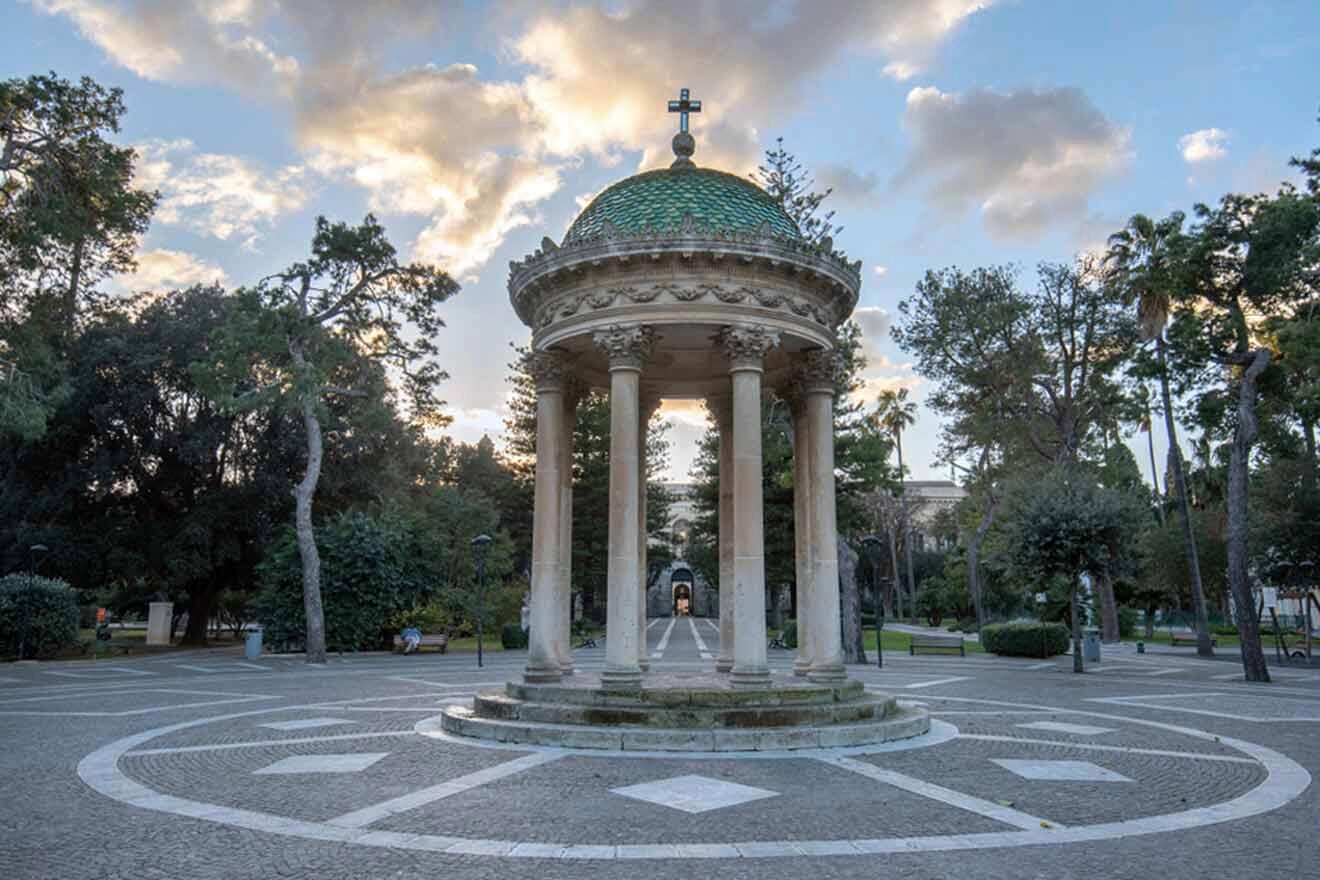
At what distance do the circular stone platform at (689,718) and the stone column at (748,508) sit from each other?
0.55m

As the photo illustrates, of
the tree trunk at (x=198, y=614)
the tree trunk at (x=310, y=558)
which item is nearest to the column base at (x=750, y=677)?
the tree trunk at (x=310, y=558)

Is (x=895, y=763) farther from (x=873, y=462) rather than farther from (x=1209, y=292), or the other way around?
(x=873, y=462)

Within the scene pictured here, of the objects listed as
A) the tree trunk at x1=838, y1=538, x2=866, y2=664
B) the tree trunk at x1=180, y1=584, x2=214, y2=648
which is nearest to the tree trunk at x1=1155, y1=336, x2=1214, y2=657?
the tree trunk at x1=838, y1=538, x2=866, y2=664

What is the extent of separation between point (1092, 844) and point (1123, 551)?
78.4ft

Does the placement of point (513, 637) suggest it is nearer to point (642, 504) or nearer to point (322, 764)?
point (642, 504)

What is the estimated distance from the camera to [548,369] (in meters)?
14.8

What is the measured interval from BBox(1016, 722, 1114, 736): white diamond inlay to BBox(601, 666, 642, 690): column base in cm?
621

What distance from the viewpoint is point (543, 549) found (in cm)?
1431

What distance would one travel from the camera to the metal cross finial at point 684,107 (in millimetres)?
16094

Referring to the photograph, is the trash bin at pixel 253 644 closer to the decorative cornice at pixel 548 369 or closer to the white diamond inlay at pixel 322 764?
the decorative cornice at pixel 548 369

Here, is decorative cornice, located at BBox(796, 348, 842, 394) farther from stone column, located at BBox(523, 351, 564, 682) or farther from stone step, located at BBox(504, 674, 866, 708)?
stone step, located at BBox(504, 674, 866, 708)

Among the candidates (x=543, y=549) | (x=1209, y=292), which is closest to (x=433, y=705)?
(x=543, y=549)

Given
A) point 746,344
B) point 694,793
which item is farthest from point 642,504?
point 694,793

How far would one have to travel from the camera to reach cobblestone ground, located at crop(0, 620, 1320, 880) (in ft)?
19.8
